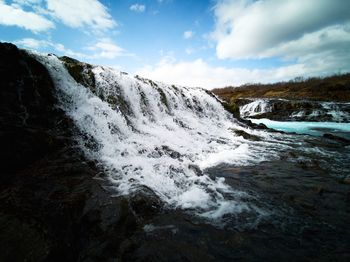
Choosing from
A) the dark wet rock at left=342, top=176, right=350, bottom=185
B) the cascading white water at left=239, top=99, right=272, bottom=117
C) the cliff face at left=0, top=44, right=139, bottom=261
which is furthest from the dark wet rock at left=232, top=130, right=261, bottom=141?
the cascading white water at left=239, top=99, right=272, bottom=117

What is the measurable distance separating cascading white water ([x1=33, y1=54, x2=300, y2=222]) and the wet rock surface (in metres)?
0.44

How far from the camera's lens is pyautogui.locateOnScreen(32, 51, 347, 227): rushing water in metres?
4.58

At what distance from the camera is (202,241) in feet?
10.4

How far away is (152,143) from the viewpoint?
734cm

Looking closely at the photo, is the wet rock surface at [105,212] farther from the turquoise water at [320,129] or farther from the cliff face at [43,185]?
the turquoise water at [320,129]

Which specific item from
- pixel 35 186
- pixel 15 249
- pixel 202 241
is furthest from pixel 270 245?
pixel 35 186

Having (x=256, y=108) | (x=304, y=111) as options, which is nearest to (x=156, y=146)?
(x=304, y=111)

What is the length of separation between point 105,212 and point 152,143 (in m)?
3.96

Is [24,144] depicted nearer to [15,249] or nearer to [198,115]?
[15,249]

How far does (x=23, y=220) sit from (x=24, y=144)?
243cm

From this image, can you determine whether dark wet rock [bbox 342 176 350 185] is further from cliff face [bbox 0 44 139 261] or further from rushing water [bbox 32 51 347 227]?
cliff face [bbox 0 44 139 261]

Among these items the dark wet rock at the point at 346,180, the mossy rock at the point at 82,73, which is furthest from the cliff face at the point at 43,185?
the dark wet rock at the point at 346,180

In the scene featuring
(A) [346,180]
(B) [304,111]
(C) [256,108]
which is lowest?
(A) [346,180]

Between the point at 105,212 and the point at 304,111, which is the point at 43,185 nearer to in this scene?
the point at 105,212
